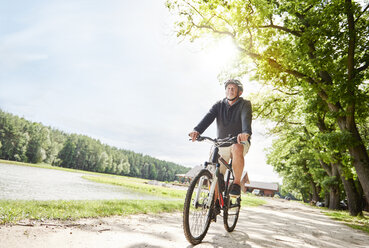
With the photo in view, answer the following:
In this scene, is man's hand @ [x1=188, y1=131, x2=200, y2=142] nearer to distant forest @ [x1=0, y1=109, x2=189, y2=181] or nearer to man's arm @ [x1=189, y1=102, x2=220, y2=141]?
man's arm @ [x1=189, y1=102, x2=220, y2=141]

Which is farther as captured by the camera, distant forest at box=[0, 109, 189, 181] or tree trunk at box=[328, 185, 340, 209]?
distant forest at box=[0, 109, 189, 181]

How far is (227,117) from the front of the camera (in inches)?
150

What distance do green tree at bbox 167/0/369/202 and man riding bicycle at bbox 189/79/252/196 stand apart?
6348 millimetres

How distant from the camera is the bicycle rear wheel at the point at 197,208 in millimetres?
2947

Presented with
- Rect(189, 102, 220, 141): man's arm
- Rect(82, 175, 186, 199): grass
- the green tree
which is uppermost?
the green tree

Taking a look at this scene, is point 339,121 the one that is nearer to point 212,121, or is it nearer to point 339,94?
point 339,94

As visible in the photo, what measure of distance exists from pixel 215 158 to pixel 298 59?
8018 mm

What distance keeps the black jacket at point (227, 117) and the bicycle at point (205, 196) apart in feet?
1.26

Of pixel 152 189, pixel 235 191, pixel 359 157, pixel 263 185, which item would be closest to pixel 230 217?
pixel 235 191

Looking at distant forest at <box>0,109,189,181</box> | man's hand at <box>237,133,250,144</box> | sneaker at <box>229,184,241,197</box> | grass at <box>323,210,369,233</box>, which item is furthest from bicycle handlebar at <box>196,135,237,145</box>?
→ distant forest at <box>0,109,189,181</box>

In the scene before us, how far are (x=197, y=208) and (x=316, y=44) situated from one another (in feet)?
29.6

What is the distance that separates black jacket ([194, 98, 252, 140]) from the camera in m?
3.68

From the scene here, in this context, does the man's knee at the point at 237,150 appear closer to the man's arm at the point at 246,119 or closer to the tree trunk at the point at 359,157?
the man's arm at the point at 246,119

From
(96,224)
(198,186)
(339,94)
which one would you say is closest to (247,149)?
(198,186)
